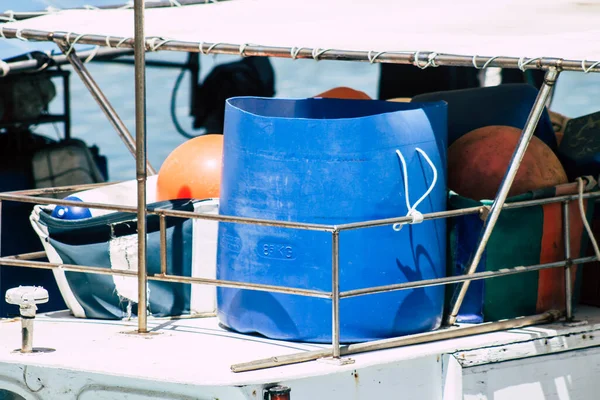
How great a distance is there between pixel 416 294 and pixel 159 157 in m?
3.76

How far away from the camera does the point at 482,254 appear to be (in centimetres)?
538

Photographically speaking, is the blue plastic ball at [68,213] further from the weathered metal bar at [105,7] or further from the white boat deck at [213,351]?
the weathered metal bar at [105,7]

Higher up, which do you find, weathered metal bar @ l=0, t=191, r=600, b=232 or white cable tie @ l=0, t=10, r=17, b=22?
white cable tie @ l=0, t=10, r=17, b=22

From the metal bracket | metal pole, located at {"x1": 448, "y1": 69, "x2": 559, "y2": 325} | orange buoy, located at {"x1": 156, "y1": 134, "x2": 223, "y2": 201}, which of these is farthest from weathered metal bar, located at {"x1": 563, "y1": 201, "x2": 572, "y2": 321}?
orange buoy, located at {"x1": 156, "y1": 134, "x2": 223, "y2": 201}

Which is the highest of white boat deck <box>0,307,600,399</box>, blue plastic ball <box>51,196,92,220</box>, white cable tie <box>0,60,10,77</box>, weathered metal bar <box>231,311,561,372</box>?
white cable tie <box>0,60,10,77</box>

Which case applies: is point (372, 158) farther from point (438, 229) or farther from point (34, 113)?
point (34, 113)

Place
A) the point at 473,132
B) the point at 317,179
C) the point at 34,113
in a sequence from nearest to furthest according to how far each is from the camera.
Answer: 1. the point at 317,179
2. the point at 473,132
3. the point at 34,113

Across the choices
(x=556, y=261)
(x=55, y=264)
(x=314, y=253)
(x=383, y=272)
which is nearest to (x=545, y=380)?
(x=556, y=261)

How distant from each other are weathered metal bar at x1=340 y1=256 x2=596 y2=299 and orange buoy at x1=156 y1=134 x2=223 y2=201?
140 centimetres

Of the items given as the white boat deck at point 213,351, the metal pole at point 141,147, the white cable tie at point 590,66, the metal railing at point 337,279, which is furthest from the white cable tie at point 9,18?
the white cable tie at point 590,66

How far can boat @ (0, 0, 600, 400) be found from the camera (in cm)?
488

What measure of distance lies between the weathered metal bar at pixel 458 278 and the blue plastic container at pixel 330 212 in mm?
155

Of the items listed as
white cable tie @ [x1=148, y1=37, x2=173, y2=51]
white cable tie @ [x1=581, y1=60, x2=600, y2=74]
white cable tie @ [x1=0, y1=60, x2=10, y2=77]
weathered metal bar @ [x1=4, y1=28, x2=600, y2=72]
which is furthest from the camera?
white cable tie @ [x1=0, y1=60, x2=10, y2=77]

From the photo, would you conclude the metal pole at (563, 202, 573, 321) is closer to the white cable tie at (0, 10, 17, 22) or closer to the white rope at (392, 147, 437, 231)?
the white rope at (392, 147, 437, 231)
